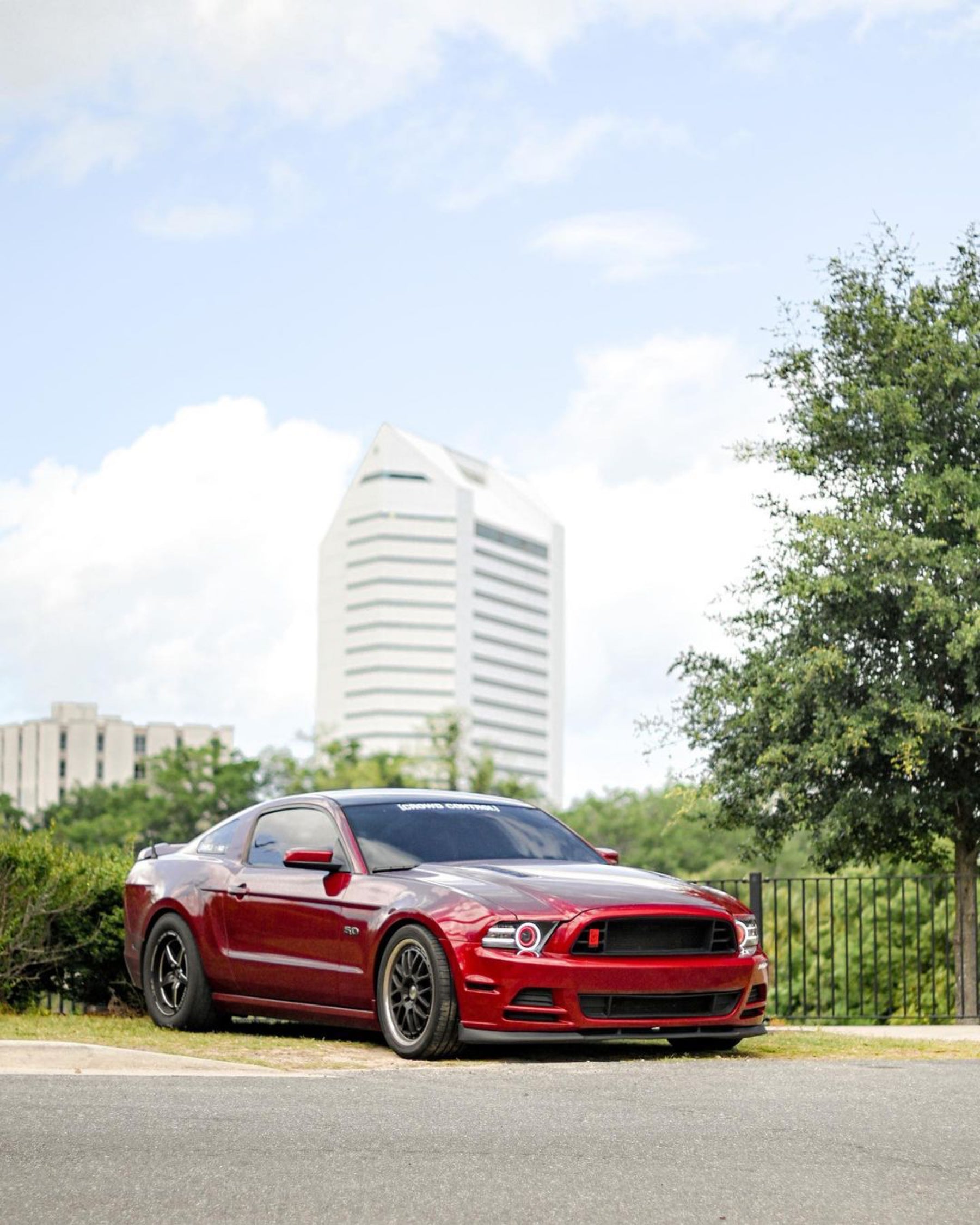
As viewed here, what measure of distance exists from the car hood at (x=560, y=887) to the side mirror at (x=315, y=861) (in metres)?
0.53

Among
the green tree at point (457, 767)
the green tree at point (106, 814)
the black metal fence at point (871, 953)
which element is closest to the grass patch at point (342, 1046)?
the black metal fence at point (871, 953)

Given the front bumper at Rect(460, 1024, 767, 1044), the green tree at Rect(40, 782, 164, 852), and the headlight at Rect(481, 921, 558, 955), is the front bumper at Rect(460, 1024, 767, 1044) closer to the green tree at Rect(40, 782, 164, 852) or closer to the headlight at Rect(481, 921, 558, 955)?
the headlight at Rect(481, 921, 558, 955)

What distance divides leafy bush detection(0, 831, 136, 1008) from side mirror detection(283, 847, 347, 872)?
3.37 meters

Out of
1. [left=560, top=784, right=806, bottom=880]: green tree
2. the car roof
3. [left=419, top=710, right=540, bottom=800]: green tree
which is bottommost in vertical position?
[left=560, top=784, right=806, bottom=880]: green tree

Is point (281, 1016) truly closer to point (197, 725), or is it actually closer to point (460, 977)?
point (460, 977)

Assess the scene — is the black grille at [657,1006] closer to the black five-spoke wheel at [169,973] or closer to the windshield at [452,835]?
the windshield at [452,835]

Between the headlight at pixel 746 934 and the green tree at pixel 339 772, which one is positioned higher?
the green tree at pixel 339 772

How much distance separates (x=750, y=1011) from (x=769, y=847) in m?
8.65

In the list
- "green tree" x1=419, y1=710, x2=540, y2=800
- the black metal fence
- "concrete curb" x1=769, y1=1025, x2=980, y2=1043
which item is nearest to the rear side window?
"concrete curb" x1=769, y1=1025, x2=980, y2=1043

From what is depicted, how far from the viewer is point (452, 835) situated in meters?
11.1

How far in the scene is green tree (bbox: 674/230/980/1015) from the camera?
56.2 ft

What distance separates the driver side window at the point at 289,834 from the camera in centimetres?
1126

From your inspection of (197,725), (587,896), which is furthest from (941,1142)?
(197,725)

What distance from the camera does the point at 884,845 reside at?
61.6ft
